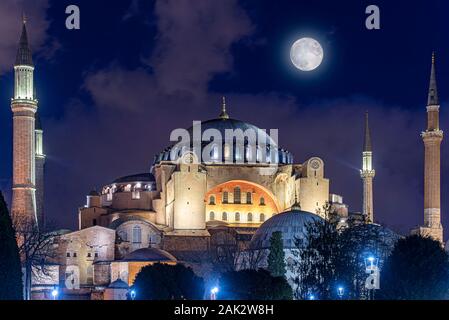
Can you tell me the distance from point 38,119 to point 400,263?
2933cm

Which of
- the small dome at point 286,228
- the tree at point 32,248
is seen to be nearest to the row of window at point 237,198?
the small dome at point 286,228

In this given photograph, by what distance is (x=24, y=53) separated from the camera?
43094 mm

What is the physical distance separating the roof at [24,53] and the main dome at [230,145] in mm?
10583

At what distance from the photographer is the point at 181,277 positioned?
32312 millimetres

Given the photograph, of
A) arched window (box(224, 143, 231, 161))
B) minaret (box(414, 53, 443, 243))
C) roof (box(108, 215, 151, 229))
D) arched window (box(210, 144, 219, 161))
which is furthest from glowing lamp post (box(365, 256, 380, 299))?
arched window (box(210, 144, 219, 161))

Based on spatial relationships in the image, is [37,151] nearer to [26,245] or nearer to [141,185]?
[141,185]

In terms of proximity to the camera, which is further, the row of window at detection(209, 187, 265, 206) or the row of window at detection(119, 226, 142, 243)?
the row of window at detection(209, 187, 265, 206)

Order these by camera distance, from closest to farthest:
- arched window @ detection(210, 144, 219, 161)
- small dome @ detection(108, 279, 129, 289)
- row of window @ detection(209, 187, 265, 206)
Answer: small dome @ detection(108, 279, 129, 289), row of window @ detection(209, 187, 265, 206), arched window @ detection(210, 144, 219, 161)

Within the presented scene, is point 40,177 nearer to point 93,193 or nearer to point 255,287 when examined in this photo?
point 93,193

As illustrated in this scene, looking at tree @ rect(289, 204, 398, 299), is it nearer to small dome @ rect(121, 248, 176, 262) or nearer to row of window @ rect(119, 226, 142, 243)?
small dome @ rect(121, 248, 176, 262)

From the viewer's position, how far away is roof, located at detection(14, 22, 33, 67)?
43.0 m

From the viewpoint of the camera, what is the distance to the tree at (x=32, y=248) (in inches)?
1487

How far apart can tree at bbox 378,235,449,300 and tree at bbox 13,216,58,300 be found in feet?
45.4
